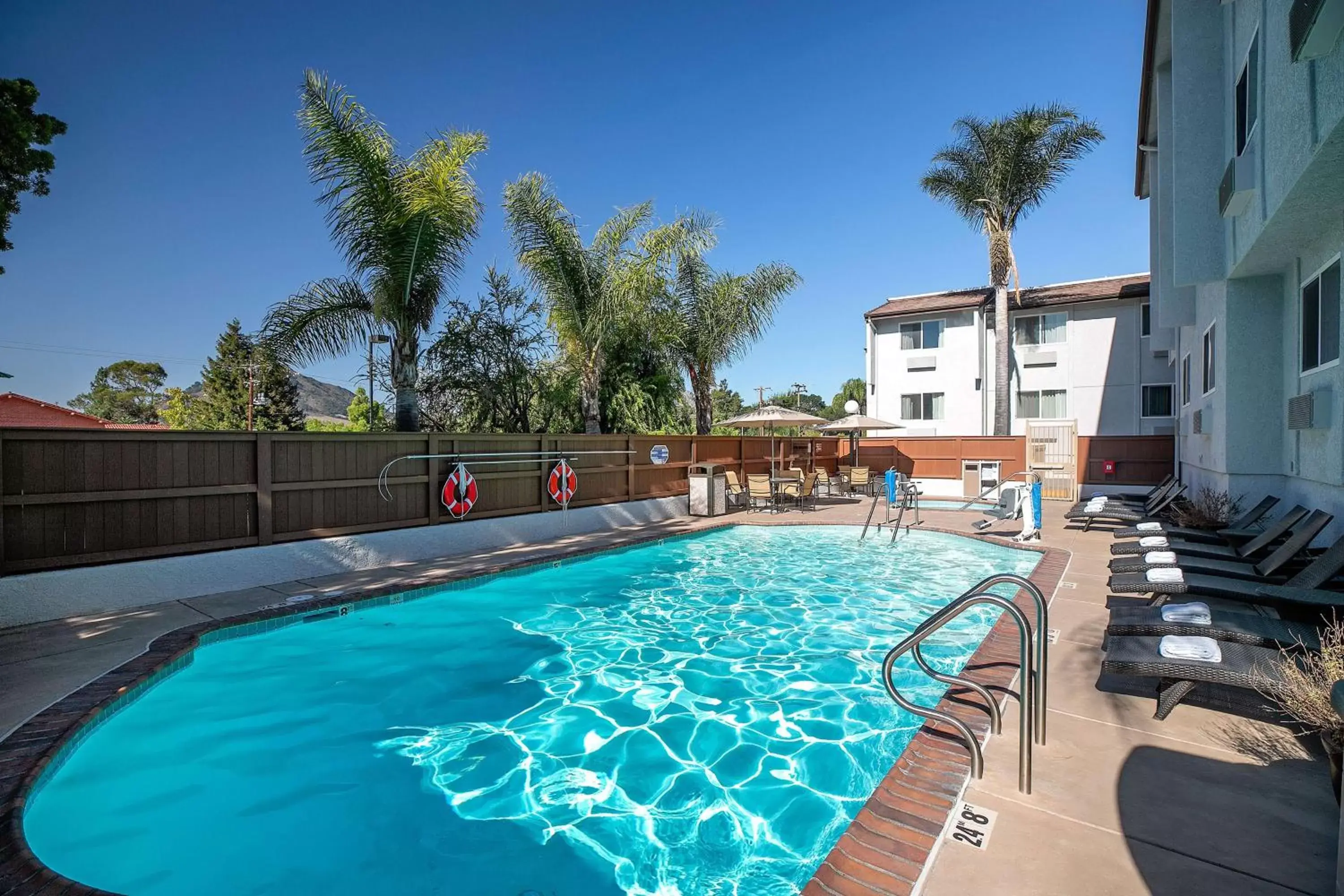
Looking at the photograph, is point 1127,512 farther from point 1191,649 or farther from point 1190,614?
point 1191,649

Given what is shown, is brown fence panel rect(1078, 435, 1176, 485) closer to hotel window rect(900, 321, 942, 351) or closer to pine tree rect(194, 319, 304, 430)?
hotel window rect(900, 321, 942, 351)

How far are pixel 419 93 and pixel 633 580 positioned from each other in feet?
43.5

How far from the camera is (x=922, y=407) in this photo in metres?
26.1

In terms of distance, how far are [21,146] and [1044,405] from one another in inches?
1128

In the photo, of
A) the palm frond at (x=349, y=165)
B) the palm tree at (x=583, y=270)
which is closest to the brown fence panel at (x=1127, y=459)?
the palm tree at (x=583, y=270)

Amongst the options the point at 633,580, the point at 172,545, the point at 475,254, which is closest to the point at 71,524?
the point at 172,545

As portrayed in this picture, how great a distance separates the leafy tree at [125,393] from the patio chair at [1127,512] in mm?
81807

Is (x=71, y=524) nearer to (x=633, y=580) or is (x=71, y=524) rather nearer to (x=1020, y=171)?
(x=633, y=580)

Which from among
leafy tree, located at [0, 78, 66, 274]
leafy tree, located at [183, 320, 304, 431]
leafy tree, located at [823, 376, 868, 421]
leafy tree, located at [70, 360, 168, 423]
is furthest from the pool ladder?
leafy tree, located at [70, 360, 168, 423]

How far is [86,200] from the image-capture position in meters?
30.7

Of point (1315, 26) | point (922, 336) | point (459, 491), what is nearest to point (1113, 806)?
point (1315, 26)

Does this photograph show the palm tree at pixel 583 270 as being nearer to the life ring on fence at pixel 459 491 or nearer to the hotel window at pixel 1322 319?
the life ring on fence at pixel 459 491

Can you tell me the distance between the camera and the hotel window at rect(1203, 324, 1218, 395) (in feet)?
30.0

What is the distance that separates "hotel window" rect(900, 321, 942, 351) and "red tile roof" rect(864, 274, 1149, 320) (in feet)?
2.14
